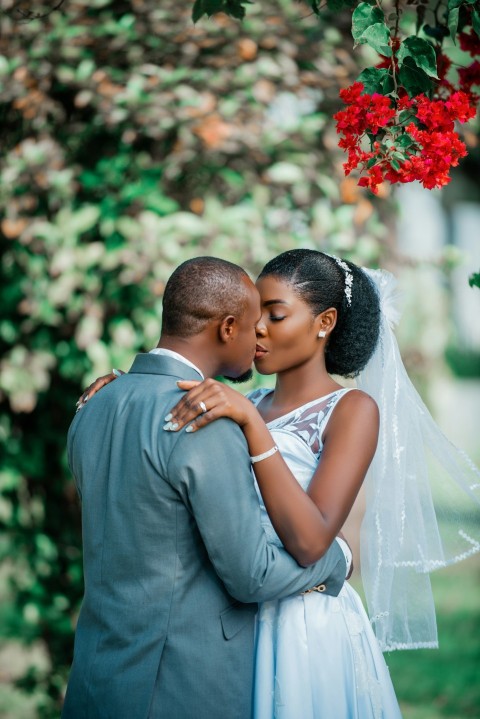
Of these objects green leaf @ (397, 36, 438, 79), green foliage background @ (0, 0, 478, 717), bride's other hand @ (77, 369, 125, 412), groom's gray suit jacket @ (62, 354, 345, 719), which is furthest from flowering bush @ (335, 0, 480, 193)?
green foliage background @ (0, 0, 478, 717)

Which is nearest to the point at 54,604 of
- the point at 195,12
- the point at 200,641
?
the point at 200,641

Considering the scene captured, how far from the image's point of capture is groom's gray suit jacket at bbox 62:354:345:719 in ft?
7.79

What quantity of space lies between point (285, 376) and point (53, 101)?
2244 mm

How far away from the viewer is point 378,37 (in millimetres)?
2602

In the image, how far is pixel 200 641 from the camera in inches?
98.2

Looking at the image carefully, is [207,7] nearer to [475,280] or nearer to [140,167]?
[475,280]

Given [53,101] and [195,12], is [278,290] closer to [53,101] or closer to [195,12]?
[195,12]

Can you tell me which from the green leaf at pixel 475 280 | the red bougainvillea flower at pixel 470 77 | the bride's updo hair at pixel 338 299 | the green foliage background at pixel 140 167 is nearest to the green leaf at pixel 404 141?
the red bougainvillea flower at pixel 470 77

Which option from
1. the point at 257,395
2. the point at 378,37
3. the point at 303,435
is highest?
the point at 378,37

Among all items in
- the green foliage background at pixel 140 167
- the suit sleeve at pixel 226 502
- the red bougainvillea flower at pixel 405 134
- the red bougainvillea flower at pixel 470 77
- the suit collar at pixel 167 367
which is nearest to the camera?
Answer: the suit sleeve at pixel 226 502

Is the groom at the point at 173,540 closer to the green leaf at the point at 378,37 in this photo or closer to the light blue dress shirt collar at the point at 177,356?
the light blue dress shirt collar at the point at 177,356

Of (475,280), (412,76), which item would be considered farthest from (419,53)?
(475,280)

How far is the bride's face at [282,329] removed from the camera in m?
3.17

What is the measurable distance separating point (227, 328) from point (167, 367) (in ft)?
0.68
